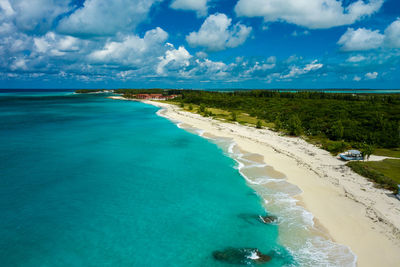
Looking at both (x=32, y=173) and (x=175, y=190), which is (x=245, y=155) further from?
(x=32, y=173)

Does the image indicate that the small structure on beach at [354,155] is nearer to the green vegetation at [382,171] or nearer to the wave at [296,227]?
the green vegetation at [382,171]

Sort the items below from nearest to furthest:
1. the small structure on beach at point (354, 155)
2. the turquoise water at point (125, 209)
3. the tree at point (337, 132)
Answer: the turquoise water at point (125, 209) < the small structure on beach at point (354, 155) < the tree at point (337, 132)

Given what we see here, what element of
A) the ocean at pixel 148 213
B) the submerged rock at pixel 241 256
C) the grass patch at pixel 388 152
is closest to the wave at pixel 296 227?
the ocean at pixel 148 213

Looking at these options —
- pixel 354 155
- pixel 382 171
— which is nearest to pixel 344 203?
pixel 382 171

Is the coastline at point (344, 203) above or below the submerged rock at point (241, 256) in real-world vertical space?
above

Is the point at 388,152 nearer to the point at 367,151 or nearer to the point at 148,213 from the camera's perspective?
the point at 367,151

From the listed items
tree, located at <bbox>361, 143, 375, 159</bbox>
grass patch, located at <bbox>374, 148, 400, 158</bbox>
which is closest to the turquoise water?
tree, located at <bbox>361, 143, 375, 159</bbox>
